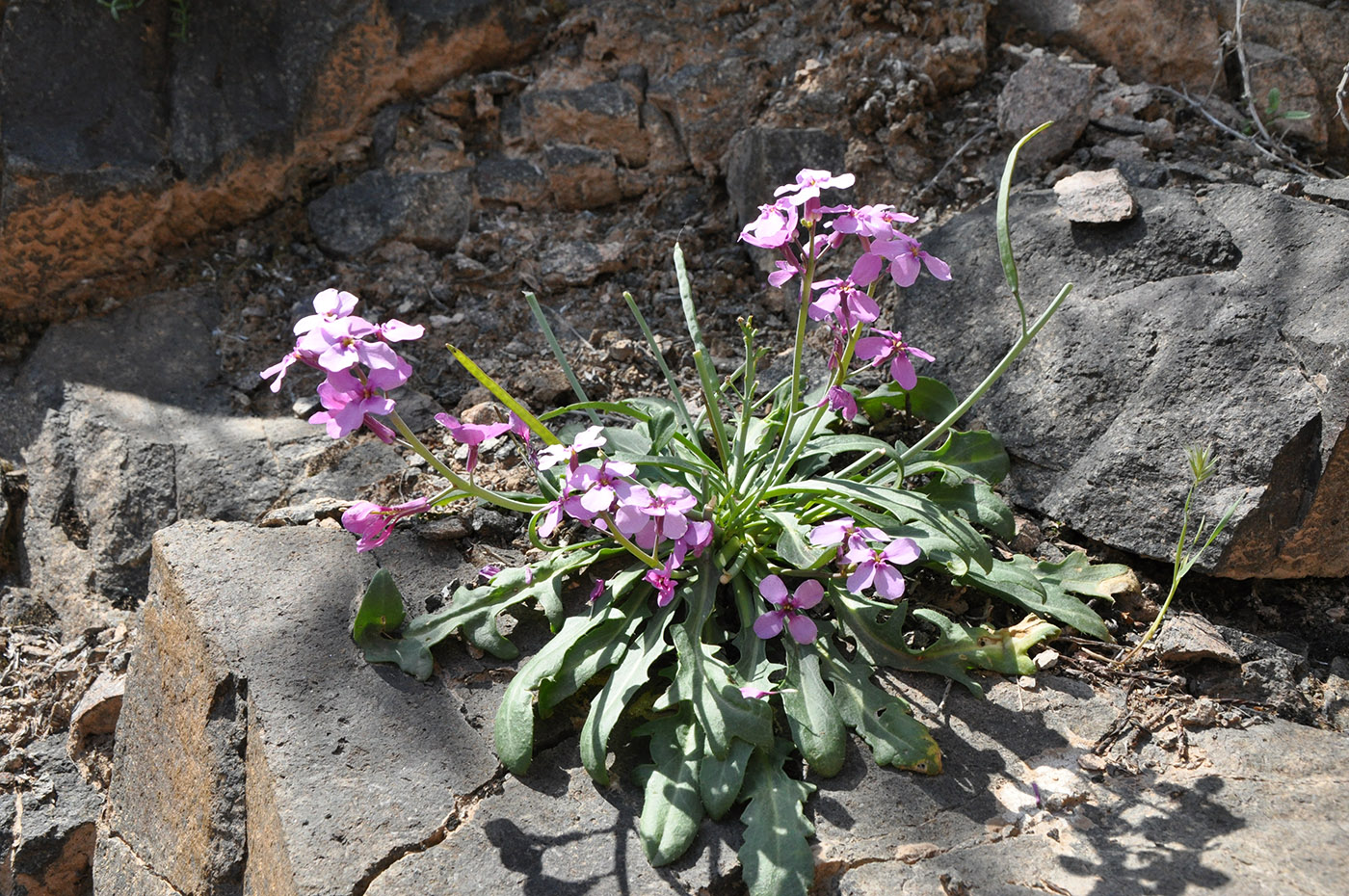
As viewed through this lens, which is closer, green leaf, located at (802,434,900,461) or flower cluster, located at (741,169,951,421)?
flower cluster, located at (741,169,951,421)

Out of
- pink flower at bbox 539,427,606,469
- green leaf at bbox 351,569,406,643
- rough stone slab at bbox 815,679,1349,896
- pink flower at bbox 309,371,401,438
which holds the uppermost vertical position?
pink flower at bbox 309,371,401,438

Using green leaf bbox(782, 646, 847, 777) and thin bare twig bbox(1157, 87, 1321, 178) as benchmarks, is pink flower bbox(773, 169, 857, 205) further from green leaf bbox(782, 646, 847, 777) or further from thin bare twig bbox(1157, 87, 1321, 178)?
thin bare twig bbox(1157, 87, 1321, 178)

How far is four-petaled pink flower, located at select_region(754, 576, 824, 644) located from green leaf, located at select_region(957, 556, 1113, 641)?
43 centimetres

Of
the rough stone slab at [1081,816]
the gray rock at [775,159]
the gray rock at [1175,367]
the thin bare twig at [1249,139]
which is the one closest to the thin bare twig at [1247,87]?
the thin bare twig at [1249,139]

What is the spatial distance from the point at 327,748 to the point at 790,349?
1.89 meters

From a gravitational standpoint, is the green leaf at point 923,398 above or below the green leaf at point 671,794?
above

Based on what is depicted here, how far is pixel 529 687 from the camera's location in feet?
6.66

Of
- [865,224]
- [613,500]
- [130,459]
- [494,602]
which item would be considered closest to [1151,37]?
[865,224]

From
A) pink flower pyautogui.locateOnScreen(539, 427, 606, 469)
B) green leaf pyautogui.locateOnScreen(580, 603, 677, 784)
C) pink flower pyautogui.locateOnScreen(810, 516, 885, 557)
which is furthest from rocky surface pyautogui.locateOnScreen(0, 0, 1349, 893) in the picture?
pink flower pyautogui.locateOnScreen(539, 427, 606, 469)

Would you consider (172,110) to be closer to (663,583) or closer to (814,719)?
(663,583)

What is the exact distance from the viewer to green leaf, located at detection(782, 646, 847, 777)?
6.29 ft

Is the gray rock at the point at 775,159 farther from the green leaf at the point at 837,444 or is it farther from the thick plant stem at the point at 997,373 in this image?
the thick plant stem at the point at 997,373

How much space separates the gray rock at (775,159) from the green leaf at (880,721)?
1.79 meters

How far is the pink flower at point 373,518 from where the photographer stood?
1.96 metres
